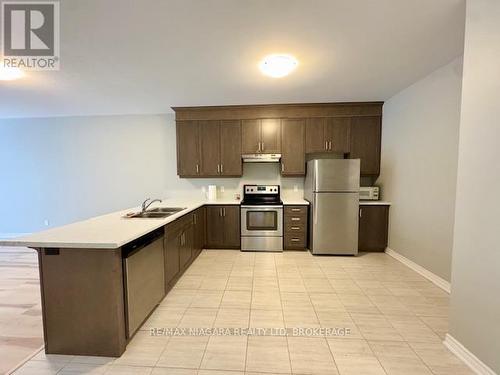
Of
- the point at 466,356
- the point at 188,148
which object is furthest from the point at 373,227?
the point at 188,148

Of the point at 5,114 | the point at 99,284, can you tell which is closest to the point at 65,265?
the point at 99,284

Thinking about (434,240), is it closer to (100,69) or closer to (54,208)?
(100,69)

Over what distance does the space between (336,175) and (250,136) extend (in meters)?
1.68

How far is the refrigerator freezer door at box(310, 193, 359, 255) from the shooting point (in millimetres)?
3793

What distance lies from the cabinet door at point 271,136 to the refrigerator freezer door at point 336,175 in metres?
0.86

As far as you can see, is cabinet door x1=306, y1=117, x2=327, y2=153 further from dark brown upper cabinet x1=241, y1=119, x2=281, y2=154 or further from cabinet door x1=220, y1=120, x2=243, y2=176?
cabinet door x1=220, y1=120, x2=243, y2=176

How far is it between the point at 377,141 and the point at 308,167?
4.29 feet

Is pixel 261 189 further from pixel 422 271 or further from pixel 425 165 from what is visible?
pixel 422 271

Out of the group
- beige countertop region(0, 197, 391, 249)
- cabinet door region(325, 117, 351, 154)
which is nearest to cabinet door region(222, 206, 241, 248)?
beige countertop region(0, 197, 391, 249)

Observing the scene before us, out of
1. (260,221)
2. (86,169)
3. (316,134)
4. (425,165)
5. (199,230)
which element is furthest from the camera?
(86,169)

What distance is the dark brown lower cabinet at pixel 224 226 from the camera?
4.20 metres

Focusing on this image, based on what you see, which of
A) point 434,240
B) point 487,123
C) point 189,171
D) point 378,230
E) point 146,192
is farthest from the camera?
point 146,192

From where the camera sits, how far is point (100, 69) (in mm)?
2744

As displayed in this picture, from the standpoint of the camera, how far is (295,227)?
412 centimetres
